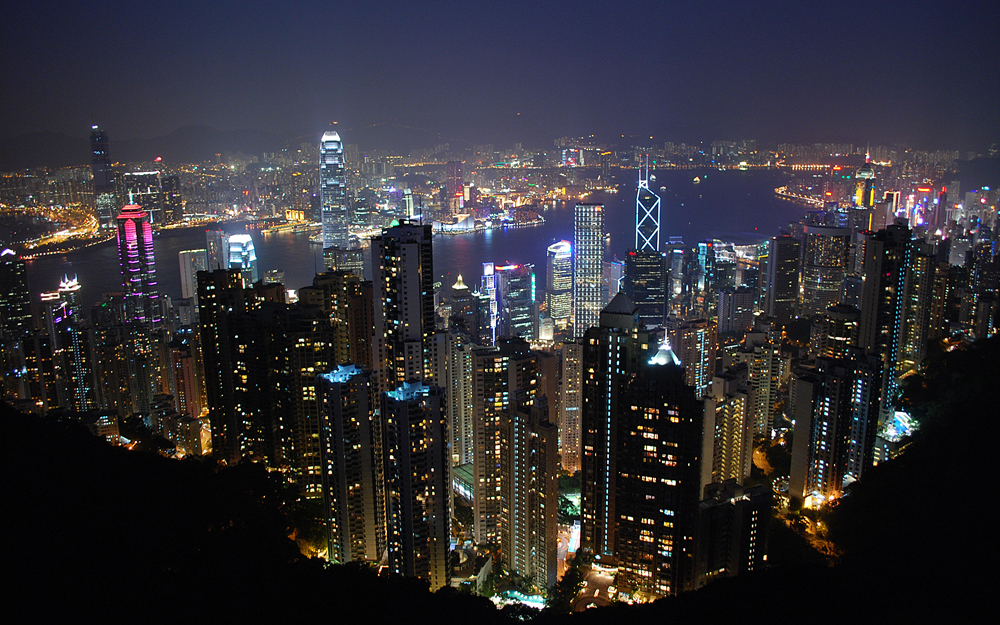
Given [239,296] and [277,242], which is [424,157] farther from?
[239,296]

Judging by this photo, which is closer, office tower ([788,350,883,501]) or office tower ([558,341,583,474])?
office tower ([788,350,883,501])

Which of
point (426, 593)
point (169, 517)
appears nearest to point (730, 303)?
point (426, 593)

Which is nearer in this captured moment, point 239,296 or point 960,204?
point 239,296

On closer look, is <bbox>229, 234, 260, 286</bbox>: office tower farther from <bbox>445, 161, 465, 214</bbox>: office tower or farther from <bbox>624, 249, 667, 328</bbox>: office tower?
<bbox>624, 249, 667, 328</bbox>: office tower

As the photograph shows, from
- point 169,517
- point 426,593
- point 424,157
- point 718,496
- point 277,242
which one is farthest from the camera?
point 277,242

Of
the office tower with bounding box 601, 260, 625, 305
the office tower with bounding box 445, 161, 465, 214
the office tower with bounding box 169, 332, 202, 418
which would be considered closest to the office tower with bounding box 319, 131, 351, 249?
the office tower with bounding box 445, 161, 465, 214

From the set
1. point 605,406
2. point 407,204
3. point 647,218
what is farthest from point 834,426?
point 647,218

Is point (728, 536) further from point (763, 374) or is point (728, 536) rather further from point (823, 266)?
point (823, 266)
